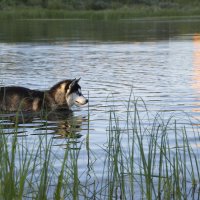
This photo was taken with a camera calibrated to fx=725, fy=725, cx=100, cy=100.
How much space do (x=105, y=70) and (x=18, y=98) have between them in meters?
8.46

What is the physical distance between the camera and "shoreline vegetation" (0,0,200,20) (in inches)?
2813

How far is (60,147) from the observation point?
1023 cm

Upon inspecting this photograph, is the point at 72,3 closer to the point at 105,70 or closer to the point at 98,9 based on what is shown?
the point at 98,9

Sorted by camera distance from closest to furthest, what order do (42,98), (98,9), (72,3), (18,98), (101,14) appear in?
(18,98) < (42,98) < (101,14) < (98,9) < (72,3)

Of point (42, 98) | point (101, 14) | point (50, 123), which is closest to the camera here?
point (50, 123)

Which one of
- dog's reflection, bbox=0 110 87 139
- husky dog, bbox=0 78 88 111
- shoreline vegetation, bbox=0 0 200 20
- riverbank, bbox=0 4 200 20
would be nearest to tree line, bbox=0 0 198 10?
shoreline vegetation, bbox=0 0 200 20

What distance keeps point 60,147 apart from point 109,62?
51.2 feet

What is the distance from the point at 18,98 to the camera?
14.3m

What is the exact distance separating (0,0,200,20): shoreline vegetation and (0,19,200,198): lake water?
2792cm

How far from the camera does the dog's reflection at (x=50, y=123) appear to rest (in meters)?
11.8

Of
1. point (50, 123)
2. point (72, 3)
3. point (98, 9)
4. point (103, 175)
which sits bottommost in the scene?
point (98, 9)

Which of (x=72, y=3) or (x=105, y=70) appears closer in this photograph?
(x=105, y=70)

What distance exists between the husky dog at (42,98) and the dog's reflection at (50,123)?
216 mm

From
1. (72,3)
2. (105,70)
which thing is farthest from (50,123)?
(72,3)
